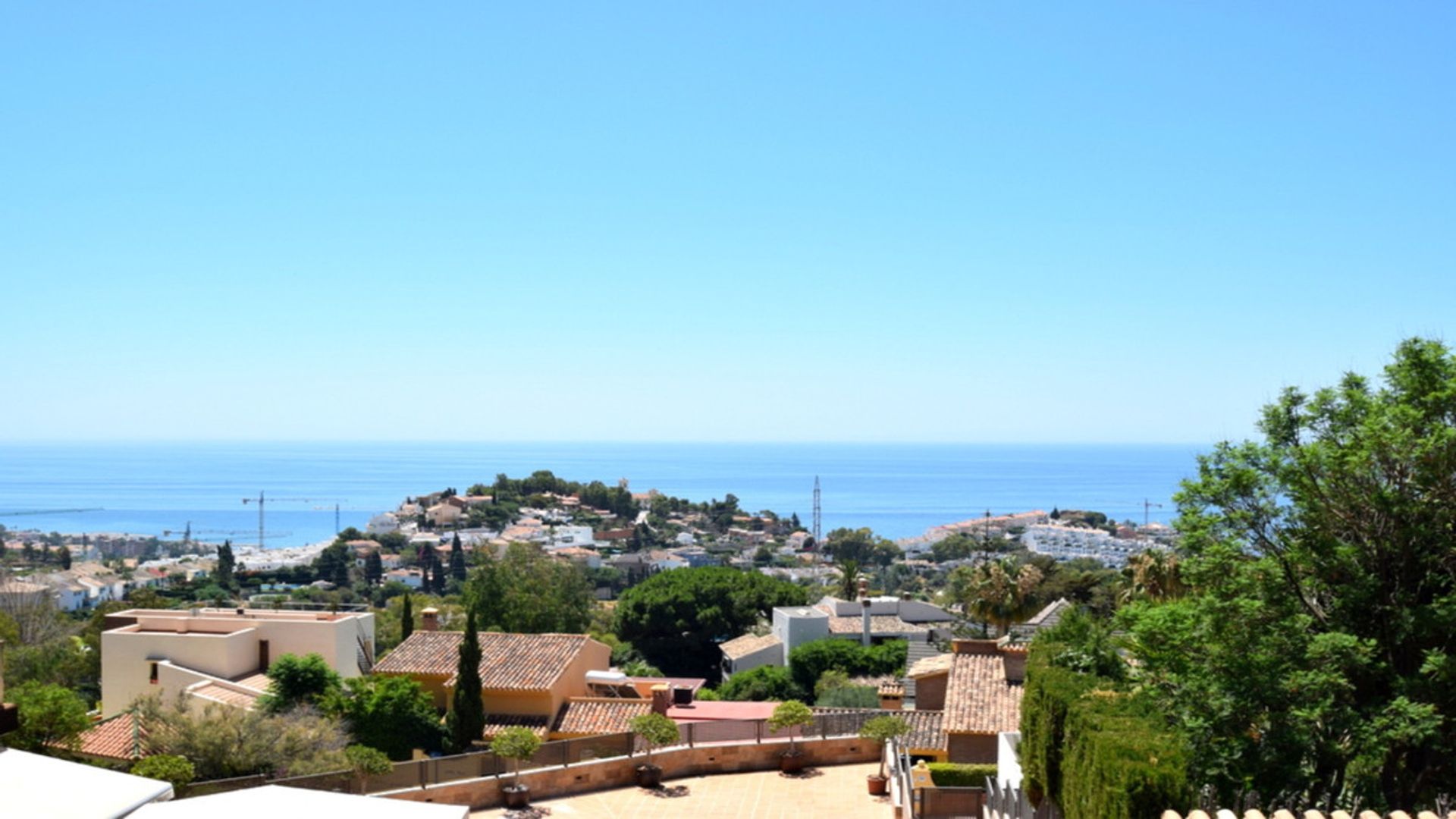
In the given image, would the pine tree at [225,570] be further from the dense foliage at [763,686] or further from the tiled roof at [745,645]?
the dense foliage at [763,686]

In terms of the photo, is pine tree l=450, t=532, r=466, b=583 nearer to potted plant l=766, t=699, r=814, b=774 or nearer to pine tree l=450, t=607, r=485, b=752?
pine tree l=450, t=607, r=485, b=752

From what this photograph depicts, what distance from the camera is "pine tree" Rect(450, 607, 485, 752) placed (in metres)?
22.6

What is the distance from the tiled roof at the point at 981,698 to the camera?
19.0 meters

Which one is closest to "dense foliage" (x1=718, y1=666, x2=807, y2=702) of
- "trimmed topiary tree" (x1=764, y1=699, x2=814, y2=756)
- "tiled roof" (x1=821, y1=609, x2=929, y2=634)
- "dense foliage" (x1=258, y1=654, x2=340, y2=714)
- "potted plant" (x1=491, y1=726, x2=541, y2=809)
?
"tiled roof" (x1=821, y1=609, x2=929, y2=634)

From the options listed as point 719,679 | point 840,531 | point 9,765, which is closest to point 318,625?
point 9,765

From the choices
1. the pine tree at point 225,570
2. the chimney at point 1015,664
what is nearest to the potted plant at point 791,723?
the chimney at point 1015,664

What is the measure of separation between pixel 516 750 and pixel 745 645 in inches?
1417

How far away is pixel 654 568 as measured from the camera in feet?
408

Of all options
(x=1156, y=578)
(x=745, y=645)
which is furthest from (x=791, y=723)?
(x=745, y=645)

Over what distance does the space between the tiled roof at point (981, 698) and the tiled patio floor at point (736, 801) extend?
170cm

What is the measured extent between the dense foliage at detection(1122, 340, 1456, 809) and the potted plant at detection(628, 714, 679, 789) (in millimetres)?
8635

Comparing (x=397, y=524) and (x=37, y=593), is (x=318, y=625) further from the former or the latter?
(x=397, y=524)

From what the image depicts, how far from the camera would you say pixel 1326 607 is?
11055 mm

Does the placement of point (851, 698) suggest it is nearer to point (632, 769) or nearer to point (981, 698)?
point (981, 698)
